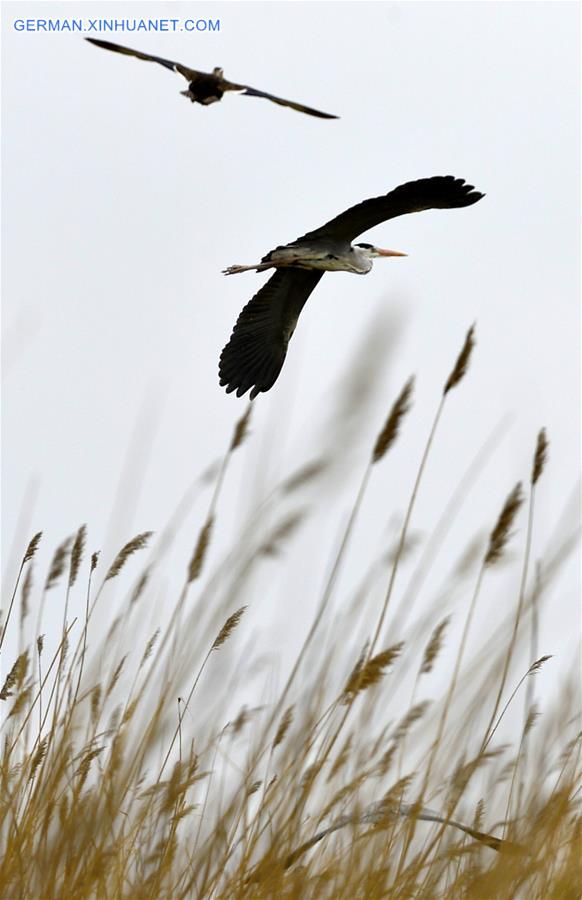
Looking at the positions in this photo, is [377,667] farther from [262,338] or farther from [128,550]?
→ [262,338]

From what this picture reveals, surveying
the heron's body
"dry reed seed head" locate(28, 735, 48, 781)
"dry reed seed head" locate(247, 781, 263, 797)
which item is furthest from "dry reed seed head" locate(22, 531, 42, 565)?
the heron's body

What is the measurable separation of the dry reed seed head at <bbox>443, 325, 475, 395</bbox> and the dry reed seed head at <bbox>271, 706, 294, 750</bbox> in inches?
23.1

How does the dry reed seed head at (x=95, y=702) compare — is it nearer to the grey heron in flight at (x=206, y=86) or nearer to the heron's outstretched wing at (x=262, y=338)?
the grey heron in flight at (x=206, y=86)

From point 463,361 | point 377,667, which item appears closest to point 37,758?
point 377,667

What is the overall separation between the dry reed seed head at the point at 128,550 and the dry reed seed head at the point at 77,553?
0.17ft

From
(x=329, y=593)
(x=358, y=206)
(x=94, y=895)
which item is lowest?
(x=94, y=895)

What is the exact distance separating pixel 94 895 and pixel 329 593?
0.57 m

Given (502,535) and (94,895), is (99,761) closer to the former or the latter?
(94,895)

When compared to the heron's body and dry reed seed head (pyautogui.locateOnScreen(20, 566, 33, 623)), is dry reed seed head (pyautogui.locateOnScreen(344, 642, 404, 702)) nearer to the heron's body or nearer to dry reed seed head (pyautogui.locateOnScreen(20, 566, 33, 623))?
dry reed seed head (pyautogui.locateOnScreen(20, 566, 33, 623))

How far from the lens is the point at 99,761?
209 centimetres

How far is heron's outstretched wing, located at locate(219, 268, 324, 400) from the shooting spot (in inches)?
240

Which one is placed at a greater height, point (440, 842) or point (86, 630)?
point (86, 630)

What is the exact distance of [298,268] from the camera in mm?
5930

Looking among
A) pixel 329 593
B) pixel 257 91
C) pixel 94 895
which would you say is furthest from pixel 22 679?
pixel 257 91
